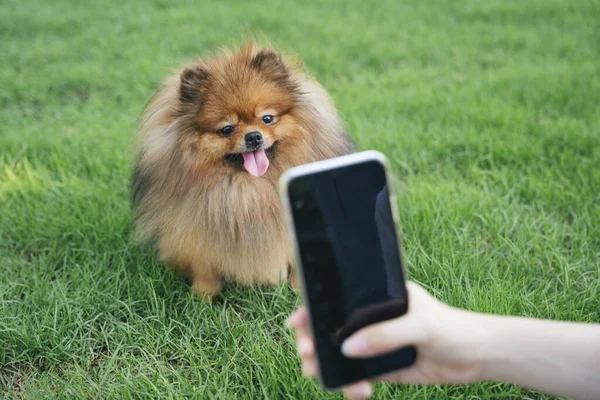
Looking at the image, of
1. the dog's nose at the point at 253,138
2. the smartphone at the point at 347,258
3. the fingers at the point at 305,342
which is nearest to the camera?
the smartphone at the point at 347,258

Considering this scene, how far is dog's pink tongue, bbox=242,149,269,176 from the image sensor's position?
6.50 feet

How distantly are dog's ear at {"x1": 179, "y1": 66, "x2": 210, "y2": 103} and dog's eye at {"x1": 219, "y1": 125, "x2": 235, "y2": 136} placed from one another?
146mm

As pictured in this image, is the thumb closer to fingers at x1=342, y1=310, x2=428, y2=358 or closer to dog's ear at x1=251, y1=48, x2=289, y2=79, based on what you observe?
fingers at x1=342, y1=310, x2=428, y2=358

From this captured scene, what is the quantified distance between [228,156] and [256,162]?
0.39 ft

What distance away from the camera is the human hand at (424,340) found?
108 cm

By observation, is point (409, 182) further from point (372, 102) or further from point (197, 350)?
point (197, 350)

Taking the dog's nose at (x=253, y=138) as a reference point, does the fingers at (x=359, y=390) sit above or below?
below

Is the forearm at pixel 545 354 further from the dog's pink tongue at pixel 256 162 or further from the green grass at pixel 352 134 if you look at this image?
the dog's pink tongue at pixel 256 162

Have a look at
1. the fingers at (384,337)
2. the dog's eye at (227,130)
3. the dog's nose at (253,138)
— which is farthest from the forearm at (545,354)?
the dog's eye at (227,130)

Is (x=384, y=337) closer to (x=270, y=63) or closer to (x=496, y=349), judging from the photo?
(x=496, y=349)

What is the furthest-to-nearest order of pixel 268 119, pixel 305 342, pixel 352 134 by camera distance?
1. pixel 352 134
2. pixel 268 119
3. pixel 305 342

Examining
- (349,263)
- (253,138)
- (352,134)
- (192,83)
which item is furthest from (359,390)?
(352,134)

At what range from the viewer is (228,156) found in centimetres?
201

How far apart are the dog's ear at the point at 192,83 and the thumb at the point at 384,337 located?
4.01 ft
